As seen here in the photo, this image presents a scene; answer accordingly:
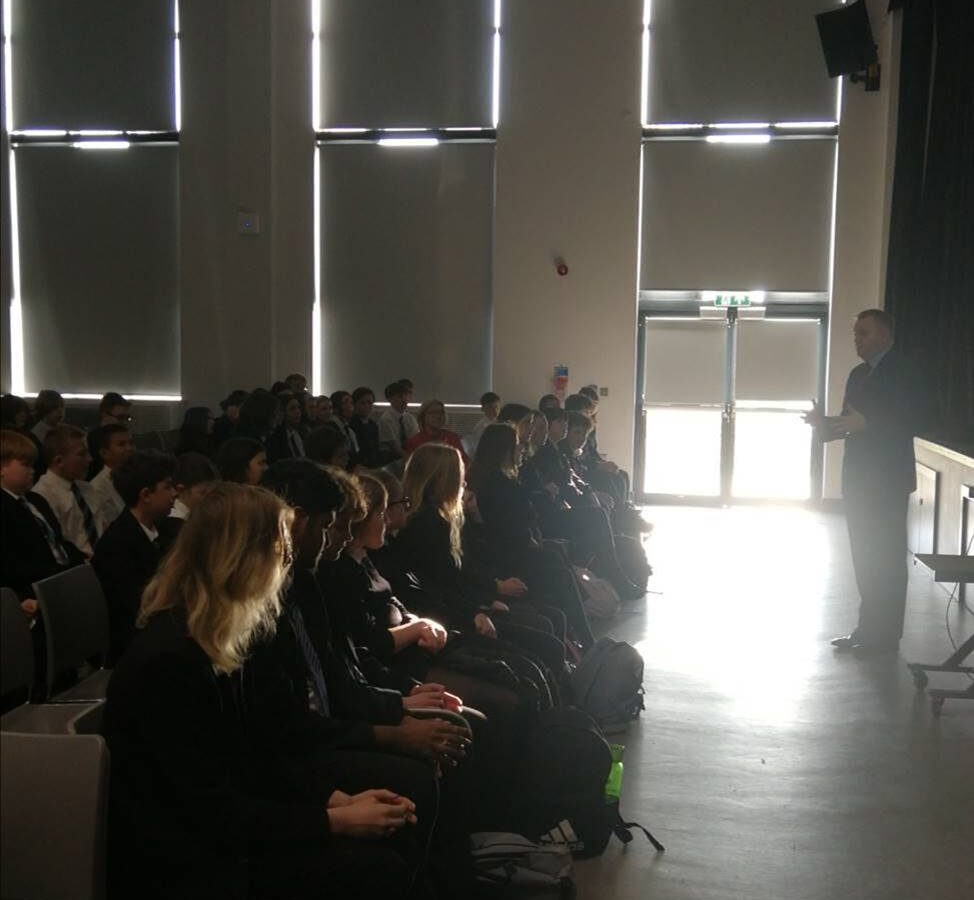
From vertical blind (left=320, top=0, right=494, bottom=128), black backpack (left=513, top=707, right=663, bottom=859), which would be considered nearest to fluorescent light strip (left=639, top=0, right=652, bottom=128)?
vertical blind (left=320, top=0, right=494, bottom=128)

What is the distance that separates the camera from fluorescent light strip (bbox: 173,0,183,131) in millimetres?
13125

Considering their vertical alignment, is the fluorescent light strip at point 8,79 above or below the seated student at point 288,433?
above

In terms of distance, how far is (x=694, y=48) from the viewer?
12.6 metres

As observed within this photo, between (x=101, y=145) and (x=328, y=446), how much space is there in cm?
1028

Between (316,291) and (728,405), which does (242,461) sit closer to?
(316,291)

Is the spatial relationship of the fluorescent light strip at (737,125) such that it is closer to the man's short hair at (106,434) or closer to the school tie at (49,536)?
the man's short hair at (106,434)

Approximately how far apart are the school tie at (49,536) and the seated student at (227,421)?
15.4 feet

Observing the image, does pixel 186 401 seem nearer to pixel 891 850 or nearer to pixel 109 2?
pixel 109 2

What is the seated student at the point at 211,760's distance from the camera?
2135 mm

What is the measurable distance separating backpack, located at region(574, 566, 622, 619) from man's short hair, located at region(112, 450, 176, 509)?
3008 millimetres

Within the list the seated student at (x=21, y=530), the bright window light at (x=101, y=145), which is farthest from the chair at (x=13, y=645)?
the bright window light at (x=101, y=145)

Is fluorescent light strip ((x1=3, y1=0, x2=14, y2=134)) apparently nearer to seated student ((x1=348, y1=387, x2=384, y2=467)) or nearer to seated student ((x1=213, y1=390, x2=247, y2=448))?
seated student ((x1=213, y1=390, x2=247, y2=448))

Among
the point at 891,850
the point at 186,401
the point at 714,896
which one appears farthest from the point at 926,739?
the point at 186,401

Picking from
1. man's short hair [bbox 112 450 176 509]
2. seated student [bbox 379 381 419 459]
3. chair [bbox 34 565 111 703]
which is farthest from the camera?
seated student [bbox 379 381 419 459]
